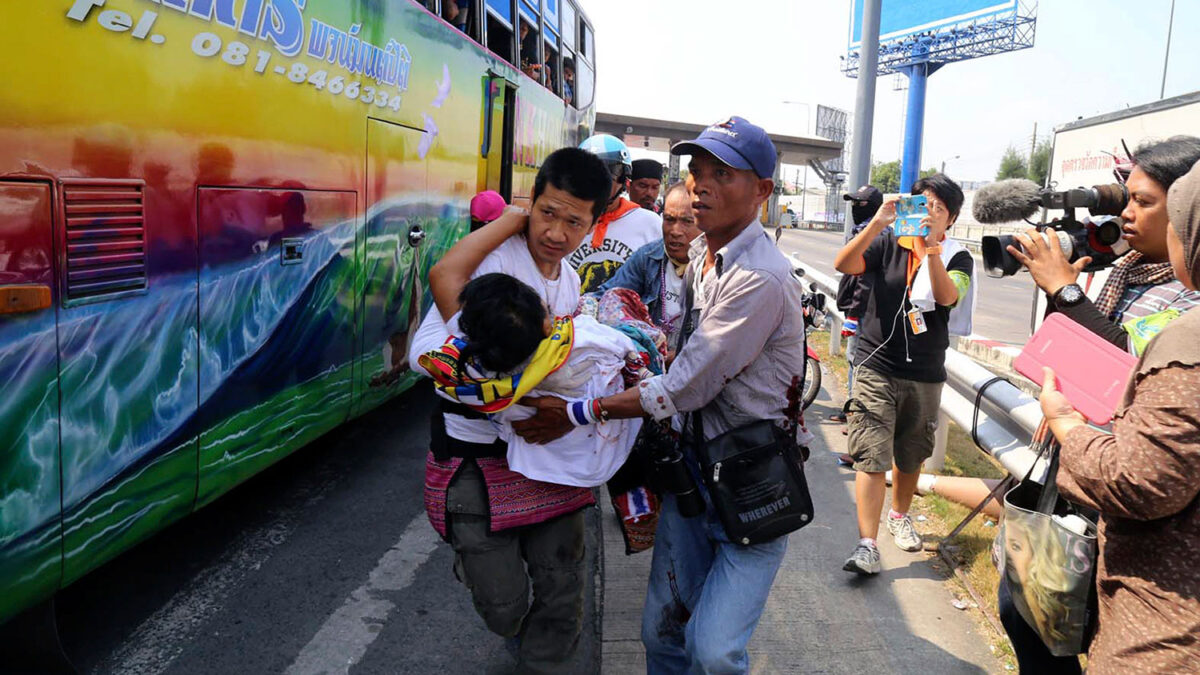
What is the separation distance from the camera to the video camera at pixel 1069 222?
7.95 ft

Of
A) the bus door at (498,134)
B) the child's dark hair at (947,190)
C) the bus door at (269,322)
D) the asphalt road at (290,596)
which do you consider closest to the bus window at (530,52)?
the bus door at (498,134)

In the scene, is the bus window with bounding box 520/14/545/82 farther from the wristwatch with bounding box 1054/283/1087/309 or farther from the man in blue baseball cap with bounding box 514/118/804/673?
the wristwatch with bounding box 1054/283/1087/309

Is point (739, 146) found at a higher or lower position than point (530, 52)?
lower

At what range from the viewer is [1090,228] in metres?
2.46

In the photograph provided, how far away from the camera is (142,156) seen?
2.90 meters

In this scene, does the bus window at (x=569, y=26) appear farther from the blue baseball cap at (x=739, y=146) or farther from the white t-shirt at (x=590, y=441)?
the white t-shirt at (x=590, y=441)

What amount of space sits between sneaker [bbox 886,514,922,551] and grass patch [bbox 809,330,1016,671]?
4.8 inches

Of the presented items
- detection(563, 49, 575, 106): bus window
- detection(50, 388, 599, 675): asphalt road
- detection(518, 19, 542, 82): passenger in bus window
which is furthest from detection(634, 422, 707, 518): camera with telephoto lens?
detection(563, 49, 575, 106): bus window

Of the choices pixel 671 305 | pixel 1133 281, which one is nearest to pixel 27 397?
pixel 671 305

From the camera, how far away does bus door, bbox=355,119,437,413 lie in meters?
5.03

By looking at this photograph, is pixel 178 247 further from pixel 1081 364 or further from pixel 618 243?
pixel 1081 364

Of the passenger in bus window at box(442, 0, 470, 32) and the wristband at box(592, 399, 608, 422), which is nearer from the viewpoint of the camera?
the wristband at box(592, 399, 608, 422)

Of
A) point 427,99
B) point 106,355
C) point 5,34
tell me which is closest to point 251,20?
point 5,34

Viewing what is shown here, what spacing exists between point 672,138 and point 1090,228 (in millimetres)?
50965
